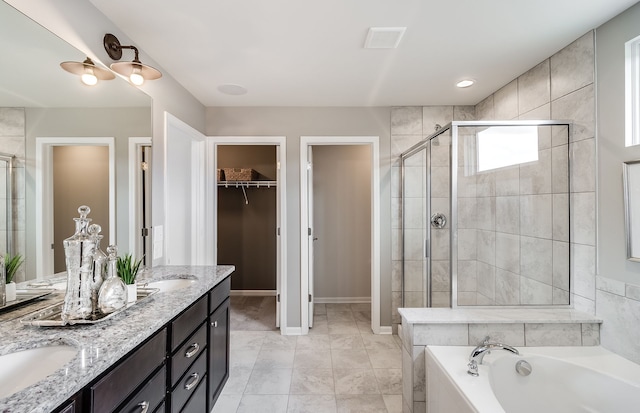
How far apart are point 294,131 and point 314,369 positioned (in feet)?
7.50

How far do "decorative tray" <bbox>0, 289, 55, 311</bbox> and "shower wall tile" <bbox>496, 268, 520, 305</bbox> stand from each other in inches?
105

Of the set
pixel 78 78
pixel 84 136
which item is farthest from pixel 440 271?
pixel 78 78

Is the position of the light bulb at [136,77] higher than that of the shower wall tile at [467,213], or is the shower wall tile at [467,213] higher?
the light bulb at [136,77]

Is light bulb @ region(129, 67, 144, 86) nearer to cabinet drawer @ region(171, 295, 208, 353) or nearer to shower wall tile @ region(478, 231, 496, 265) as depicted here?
cabinet drawer @ region(171, 295, 208, 353)

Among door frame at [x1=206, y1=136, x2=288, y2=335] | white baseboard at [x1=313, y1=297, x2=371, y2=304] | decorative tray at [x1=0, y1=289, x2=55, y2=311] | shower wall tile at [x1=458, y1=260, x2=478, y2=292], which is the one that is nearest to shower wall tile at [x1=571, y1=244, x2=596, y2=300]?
shower wall tile at [x1=458, y1=260, x2=478, y2=292]

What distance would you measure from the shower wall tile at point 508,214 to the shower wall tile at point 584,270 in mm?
371

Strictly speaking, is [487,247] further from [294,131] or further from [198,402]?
[198,402]

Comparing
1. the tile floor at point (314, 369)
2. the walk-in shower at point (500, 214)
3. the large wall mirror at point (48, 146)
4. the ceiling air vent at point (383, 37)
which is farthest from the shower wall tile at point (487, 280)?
the large wall mirror at point (48, 146)

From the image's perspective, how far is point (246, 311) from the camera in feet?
12.3

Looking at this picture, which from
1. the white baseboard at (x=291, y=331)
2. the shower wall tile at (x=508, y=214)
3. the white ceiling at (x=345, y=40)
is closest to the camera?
the white ceiling at (x=345, y=40)

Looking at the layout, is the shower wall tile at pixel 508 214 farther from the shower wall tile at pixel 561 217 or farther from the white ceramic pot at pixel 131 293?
the white ceramic pot at pixel 131 293

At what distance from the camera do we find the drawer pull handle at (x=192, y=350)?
1492mm

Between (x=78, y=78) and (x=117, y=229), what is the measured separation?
31.6 inches

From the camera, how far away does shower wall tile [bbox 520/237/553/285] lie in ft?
6.85
